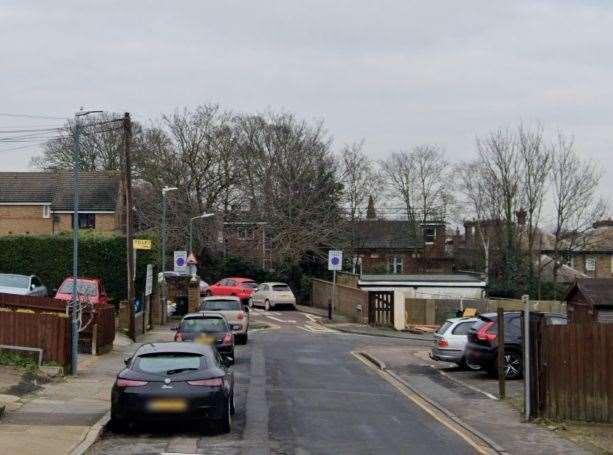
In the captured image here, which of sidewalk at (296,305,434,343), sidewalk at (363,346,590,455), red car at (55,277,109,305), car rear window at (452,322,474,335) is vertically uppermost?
red car at (55,277,109,305)

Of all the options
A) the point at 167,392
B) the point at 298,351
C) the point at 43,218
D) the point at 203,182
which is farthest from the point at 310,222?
the point at 167,392

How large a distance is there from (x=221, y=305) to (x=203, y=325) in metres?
7.47

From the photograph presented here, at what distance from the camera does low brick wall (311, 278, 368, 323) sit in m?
48.1

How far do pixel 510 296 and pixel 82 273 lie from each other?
90.4 feet

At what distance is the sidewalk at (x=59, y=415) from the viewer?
39.8ft

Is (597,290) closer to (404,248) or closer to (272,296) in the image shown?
(272,296)

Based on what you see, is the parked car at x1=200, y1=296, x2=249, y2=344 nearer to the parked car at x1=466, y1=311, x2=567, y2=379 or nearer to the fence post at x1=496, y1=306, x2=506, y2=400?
the parked car at x1=466, y1=311, x2=567, y2=379

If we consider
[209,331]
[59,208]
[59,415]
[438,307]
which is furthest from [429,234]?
[59,415]

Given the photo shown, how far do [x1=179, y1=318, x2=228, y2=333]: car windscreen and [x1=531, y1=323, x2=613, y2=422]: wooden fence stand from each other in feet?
36.7

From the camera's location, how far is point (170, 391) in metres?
13.2

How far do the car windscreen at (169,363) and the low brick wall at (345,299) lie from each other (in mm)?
33711

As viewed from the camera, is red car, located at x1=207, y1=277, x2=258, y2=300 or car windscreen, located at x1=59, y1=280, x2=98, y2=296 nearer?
car windscreen, located at x1=59, y1=280, x2=98, y2=296

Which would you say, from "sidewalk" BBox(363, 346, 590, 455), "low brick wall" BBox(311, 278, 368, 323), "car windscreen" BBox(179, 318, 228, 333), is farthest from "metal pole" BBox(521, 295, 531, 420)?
"low brick wall" BBox(311, 278, 368, 323)

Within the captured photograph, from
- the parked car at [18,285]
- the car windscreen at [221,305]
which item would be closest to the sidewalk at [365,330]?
the car windscreen at [221,305]
